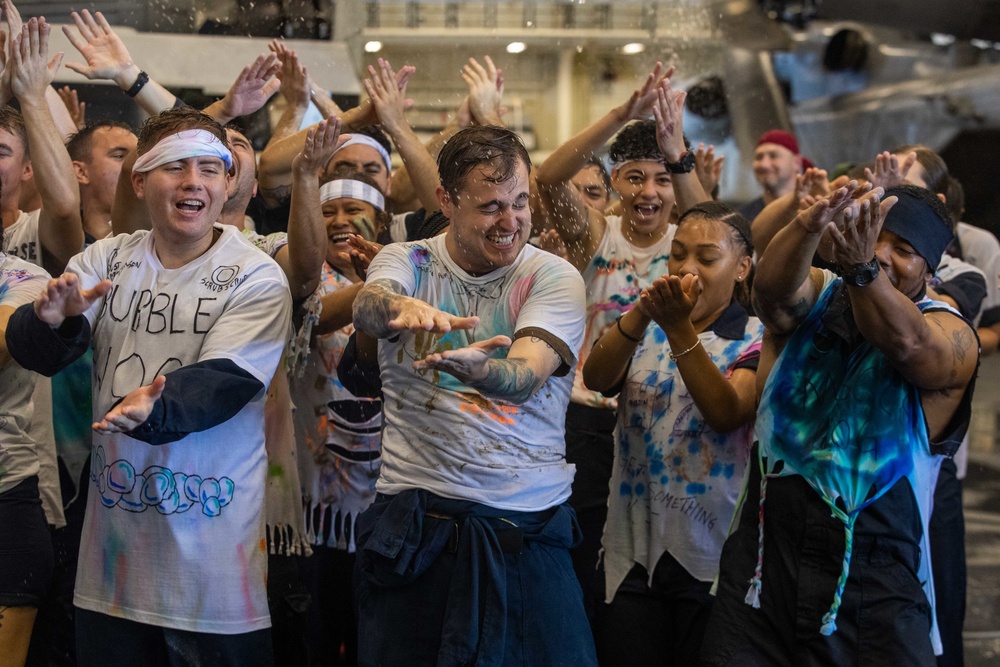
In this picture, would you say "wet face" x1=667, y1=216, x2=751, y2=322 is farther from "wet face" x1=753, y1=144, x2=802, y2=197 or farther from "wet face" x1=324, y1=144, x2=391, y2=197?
"wet face" x1=753, y1=144, x2=802, y2=197

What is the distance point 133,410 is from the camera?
2.33m

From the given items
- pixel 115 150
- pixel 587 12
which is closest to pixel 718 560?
pixel 115 150

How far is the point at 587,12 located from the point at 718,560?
15.8 feet

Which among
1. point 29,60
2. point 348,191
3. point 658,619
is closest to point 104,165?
point 29,60

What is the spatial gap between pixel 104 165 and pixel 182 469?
5.08 ft

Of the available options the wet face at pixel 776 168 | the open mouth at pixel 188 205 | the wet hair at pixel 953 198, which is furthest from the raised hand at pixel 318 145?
the wet face at pixel 776 168

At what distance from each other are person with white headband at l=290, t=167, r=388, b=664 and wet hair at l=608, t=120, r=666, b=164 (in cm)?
90

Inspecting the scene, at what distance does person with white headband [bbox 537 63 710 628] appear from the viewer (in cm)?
356

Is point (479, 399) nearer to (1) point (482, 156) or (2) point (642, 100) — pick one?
(1) point (482, 156)

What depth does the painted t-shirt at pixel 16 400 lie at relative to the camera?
2.95 metres

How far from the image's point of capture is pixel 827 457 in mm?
2748

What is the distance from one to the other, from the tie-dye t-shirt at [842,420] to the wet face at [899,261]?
0.09m

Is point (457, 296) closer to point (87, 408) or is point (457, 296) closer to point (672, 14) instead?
point (87, 408)

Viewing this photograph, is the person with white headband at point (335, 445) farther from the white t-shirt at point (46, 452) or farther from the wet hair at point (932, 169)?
the wet hair at point (932, 169)
